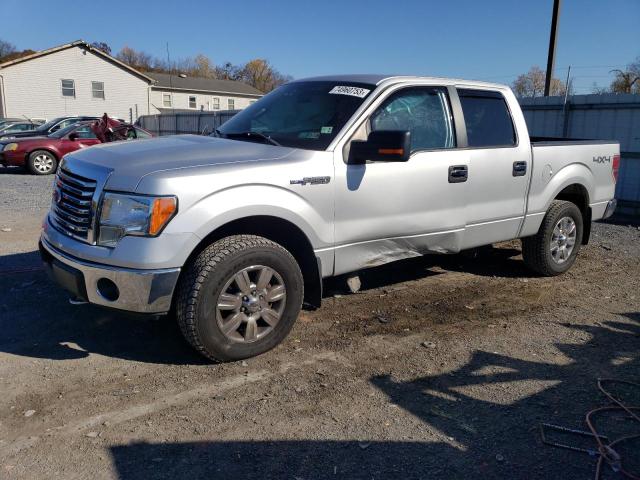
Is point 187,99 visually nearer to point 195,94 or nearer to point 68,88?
point 195,94

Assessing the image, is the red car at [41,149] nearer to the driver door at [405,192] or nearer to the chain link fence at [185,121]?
the chain link fence at [185,121]

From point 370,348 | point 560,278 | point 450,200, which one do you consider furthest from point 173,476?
point 560,278

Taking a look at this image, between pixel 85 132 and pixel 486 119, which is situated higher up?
pixel 486 119

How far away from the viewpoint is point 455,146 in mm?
4910

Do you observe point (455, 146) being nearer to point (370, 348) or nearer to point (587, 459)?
point (370, 348)

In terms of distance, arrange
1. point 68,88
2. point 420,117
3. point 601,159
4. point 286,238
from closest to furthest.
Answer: point 286,238 → point 420,117 → point 601,159 → point 68,88

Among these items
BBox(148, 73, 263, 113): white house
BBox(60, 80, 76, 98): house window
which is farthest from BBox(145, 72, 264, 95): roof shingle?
BBox(60, 80, 76, 98): house window

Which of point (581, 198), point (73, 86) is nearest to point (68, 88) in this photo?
point (73, 86)

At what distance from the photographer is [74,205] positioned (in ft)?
12.3

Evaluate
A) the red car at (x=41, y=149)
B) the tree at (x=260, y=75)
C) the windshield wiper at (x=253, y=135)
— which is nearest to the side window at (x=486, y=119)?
the windshield wiper at (x=253, y=135)

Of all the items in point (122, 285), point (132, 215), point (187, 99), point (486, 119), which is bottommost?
point (122, 285)

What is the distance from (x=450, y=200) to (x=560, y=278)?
2194mm

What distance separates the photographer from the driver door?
13.9 ft

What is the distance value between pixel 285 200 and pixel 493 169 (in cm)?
226
